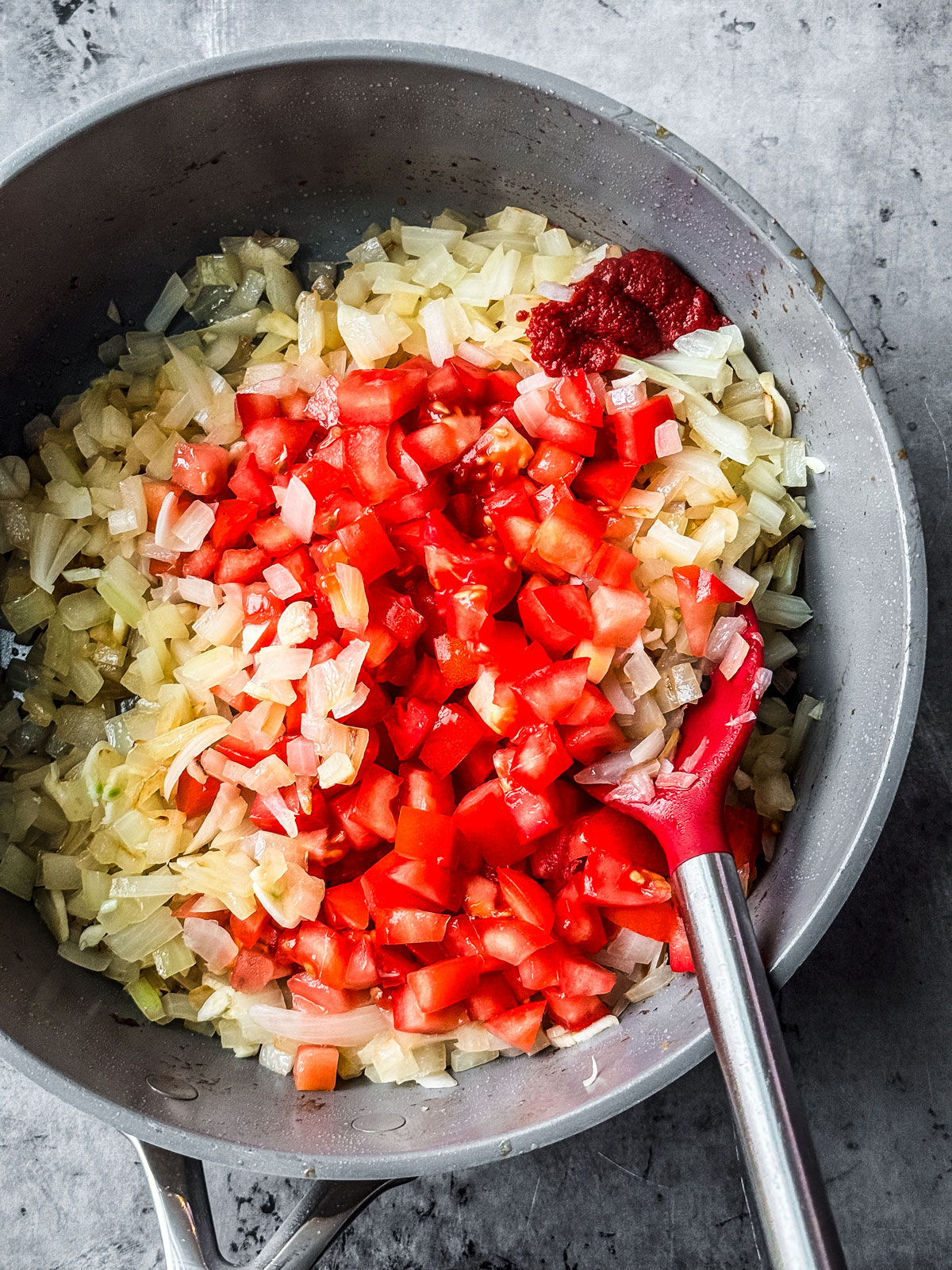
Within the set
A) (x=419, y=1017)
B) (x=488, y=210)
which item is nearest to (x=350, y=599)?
(x=419, y=1017)

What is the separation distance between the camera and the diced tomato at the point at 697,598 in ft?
4.38

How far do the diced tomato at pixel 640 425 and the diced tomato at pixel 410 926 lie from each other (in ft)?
2.32

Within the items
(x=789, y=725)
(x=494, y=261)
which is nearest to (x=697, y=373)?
(x=494, y=261)

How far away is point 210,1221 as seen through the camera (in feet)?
4.28

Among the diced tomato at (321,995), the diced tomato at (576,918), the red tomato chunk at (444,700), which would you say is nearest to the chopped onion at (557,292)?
the red tomato chunk at (444,700)

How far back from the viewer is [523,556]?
136cm

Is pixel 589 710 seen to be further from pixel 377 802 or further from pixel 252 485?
pixel 252 485

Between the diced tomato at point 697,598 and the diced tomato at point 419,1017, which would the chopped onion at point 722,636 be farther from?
the diced tomato at point 419,1017

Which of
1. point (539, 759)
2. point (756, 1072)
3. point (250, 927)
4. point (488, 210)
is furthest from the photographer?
point (488, 210)

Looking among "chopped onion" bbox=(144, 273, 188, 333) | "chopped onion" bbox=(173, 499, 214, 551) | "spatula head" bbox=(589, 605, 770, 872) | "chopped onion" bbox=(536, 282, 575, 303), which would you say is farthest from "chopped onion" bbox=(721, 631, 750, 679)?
"chopped onion" bbox=(144, 273, 188, 333)

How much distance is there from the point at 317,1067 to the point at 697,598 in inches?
34.1

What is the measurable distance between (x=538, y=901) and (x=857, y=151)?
1383mm

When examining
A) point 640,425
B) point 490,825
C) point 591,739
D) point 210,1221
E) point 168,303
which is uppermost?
point 168,303

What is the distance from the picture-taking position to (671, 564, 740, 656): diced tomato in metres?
1.33
